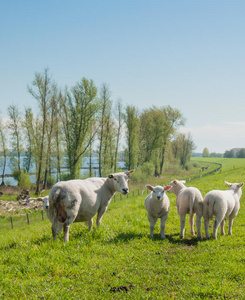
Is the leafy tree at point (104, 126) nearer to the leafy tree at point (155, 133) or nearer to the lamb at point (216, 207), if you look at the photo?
the leafy tree at point (155, 133)

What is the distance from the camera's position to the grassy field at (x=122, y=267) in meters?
5.36

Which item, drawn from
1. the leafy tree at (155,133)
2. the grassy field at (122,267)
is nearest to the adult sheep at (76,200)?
the grassy field at (122,267)

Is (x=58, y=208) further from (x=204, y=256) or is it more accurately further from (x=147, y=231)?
(x=204, y=256)

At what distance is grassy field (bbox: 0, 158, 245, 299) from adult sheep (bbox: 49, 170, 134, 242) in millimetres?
612

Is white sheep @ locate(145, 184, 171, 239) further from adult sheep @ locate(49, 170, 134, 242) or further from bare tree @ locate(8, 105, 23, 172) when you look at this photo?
bare tree @ locate(8, 105, 23, 172)

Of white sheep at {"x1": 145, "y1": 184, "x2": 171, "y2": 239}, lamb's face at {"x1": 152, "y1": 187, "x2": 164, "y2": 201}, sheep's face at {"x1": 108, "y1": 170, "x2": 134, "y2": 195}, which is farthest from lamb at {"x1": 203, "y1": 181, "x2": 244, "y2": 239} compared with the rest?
sheep's face at {"x1": 108, "y1": 170, "x2": 134, "y2": 195}

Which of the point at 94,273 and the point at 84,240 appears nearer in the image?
the point at 94,273

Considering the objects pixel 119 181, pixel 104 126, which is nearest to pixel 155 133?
pixel 104 126

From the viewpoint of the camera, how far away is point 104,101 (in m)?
45.9

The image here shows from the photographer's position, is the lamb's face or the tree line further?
the tree line

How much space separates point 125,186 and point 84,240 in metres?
2.45

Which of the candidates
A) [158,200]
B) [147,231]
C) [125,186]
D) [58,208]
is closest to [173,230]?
[147,231]

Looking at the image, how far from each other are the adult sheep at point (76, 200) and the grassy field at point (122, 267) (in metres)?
0.61

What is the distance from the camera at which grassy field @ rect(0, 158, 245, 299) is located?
17.6 ft
